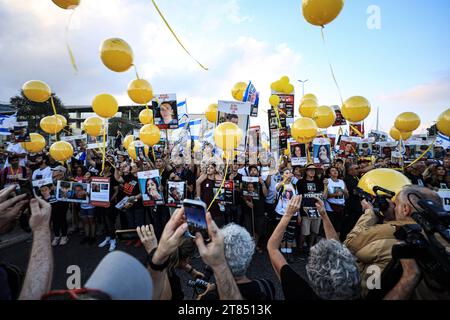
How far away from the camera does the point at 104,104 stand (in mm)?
5297

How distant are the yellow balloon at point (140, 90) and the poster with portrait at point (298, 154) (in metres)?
3.71

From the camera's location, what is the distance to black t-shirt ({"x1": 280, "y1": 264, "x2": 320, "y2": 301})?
144cm

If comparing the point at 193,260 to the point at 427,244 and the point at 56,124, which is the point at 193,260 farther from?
the point at 56,124

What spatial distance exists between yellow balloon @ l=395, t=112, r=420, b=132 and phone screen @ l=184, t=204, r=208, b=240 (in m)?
6.74

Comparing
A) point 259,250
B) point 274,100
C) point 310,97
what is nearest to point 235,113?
point 259,250

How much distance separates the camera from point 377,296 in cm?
137

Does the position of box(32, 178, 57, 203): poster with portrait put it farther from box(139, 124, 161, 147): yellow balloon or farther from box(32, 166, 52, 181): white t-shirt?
box(139, 124, 161, 147): yellow balloon

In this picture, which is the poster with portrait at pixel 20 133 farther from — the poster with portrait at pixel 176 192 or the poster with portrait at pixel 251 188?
the poster with portrait at pixel 251 188

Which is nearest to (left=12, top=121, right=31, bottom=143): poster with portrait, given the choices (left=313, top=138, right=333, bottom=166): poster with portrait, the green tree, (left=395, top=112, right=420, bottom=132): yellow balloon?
(left=313, top=138, right=333, bottom=166): poster with portrait

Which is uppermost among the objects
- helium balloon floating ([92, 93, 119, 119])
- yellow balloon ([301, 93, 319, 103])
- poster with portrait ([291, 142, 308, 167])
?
yellow balloon ([301, 93, 319, 103])

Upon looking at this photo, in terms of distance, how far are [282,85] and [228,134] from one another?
185 inches

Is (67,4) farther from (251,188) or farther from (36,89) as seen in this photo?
(251,188)
